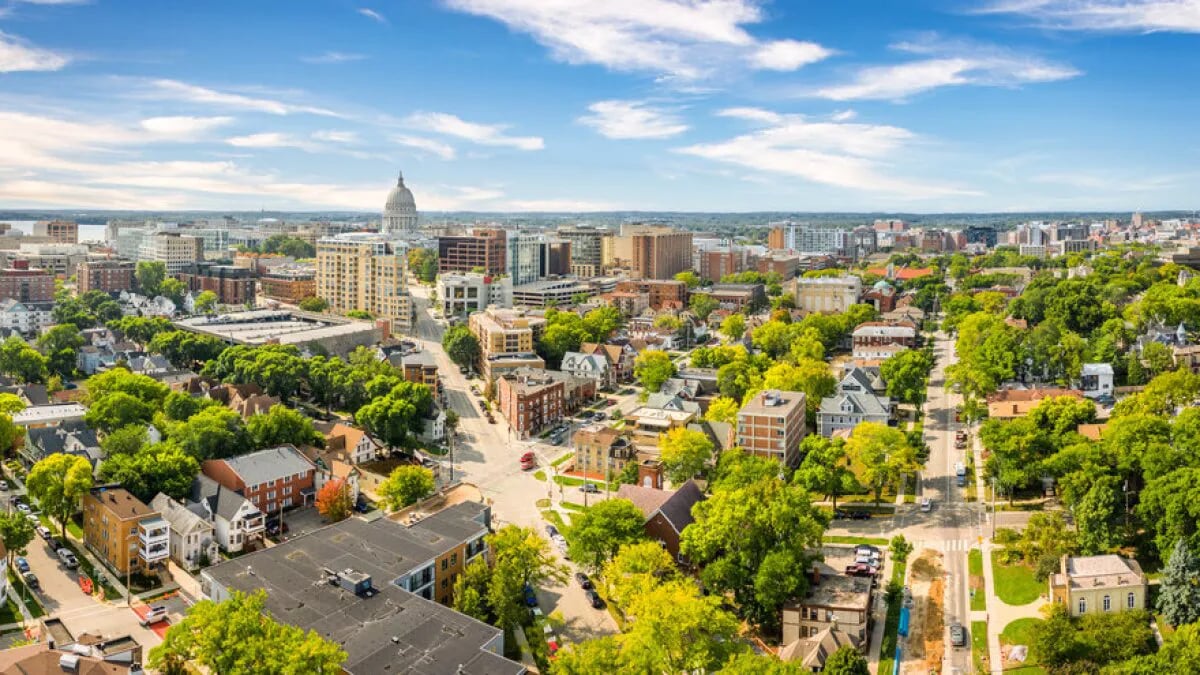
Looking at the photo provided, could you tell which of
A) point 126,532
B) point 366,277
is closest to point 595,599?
point 126,532

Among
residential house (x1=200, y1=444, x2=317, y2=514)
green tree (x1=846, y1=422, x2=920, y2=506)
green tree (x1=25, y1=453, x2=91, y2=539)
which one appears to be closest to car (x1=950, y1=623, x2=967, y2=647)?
green tree (x1=846, y1=422, x2=920, y2=506)

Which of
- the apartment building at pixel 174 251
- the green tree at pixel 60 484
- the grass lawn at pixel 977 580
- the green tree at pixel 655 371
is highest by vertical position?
the apartment building at pixel 174 251

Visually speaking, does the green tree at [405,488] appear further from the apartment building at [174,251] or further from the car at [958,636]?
the apartment building at [174,251]

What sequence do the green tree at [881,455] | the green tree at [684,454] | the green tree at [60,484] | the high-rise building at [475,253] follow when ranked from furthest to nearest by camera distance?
1. the high-rise building at [475,253]
2. the green tree at [684,454]
3. the green tree at [881,455]
4. the green tree at [60,484]

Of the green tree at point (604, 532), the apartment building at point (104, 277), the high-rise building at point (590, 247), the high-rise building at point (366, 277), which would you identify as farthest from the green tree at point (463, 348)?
the high-rise building at point (590, 247)

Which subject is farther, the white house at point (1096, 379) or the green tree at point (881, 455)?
the white house at point (1096, 379)

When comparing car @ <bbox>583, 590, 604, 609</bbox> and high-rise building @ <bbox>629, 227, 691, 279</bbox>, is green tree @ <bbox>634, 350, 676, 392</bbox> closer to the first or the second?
car @ <bbox>583, 590, 604, 609</bbox>

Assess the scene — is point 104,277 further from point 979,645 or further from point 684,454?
point 979,645

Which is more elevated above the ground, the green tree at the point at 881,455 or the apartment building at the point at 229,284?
the apartment building at the point at 229,284
